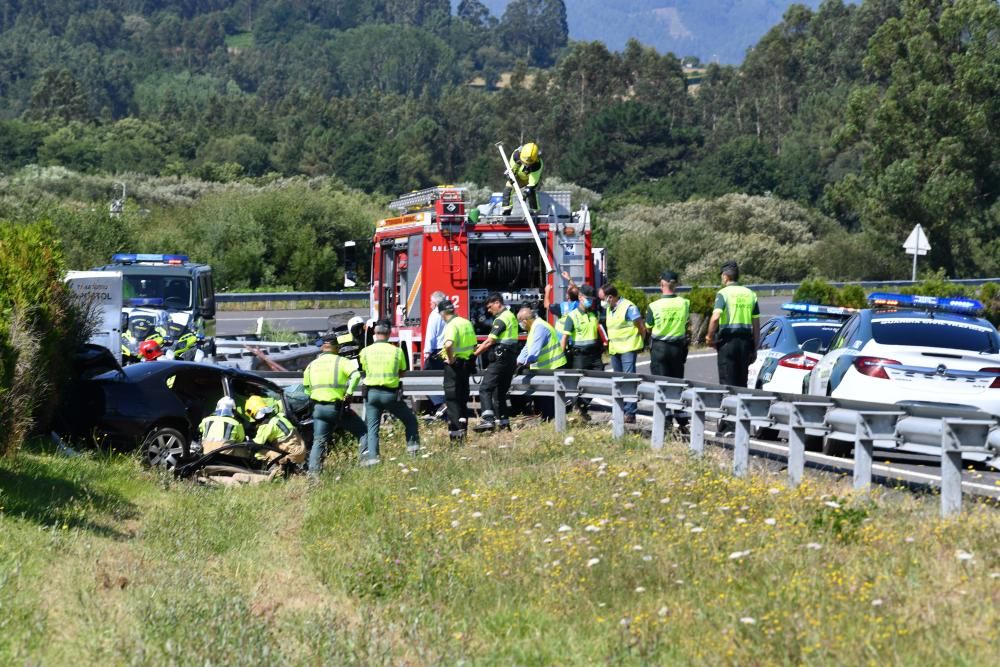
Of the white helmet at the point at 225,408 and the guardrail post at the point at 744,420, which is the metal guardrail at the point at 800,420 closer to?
the guardrail post at the point at 744,420

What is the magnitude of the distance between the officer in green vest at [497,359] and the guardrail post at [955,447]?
23.1 ft

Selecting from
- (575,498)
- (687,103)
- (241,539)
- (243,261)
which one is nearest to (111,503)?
(241,539)

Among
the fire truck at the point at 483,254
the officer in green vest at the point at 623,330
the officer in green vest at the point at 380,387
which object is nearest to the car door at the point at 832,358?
the officer in green vest at the point at 623,330

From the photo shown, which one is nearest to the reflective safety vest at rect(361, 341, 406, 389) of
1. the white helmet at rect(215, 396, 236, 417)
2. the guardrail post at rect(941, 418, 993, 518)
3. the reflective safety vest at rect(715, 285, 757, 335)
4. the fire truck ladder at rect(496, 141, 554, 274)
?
the white helmet at rect(215, 396, 236, 417)

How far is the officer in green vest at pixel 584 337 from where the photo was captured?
55.4ft

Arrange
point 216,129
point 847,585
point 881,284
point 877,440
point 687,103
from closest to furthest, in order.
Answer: point 847,585
point 877,440
point 881,284
point 216,129
point 687,103

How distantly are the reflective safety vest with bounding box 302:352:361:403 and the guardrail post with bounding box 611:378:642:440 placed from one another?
2.50 metres

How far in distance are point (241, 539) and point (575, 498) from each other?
2616 millimetres

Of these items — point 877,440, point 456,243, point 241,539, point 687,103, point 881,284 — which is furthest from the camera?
point 687,103

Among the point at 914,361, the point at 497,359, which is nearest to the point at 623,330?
the point at 497,359

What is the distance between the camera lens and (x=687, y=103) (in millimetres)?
152500

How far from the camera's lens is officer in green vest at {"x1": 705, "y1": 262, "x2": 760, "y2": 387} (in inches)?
579

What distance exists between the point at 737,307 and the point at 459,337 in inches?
114

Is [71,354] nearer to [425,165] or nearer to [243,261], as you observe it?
[243,261]
